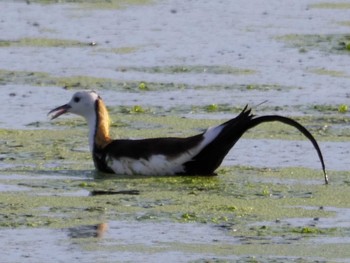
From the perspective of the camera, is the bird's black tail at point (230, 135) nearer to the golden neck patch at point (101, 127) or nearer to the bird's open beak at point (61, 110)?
the golden neck patch at point (101, 127)

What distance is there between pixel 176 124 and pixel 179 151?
1.46m

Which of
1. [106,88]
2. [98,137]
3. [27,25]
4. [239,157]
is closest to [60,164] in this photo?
[98,137]

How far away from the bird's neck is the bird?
39mm

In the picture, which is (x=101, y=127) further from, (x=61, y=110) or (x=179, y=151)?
(x=179, y=151)

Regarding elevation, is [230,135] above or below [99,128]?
above

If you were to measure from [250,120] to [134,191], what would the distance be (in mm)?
901

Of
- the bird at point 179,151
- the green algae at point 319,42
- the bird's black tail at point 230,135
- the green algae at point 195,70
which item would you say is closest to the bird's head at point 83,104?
the bird at point 179,151

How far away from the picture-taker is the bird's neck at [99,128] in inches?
384

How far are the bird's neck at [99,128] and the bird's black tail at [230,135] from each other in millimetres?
707

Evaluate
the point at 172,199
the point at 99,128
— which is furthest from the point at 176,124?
the point at 172,199

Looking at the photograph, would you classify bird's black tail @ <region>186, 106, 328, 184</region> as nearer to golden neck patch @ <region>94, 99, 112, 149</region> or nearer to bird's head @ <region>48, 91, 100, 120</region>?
golden neck patch @ <region>94, 99, 112, 149</region>

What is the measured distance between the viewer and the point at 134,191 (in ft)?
28.9

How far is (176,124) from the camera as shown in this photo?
35.3 feet

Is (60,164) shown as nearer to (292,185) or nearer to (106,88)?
(292,185)
